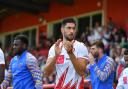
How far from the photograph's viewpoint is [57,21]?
23969 mm

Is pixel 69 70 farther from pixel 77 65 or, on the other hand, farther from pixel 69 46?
pixel 69 46

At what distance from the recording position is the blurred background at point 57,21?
17.6 metres

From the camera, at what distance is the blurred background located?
1757 cm

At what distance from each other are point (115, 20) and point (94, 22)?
1738 millimetres

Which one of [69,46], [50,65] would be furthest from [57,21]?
[69,46]

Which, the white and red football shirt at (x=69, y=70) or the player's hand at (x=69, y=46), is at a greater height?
the player's hand at (x=69, y=46)

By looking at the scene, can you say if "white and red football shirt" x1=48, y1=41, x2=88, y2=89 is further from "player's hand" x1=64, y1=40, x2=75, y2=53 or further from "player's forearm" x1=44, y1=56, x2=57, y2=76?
"player's hand" x1=64, y1=40, x2=75, y2=53

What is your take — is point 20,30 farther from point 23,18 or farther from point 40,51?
point 40,51

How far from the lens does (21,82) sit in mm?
7859

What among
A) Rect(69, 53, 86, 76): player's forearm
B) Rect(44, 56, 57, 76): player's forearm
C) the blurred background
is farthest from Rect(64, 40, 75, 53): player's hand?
the blurred background

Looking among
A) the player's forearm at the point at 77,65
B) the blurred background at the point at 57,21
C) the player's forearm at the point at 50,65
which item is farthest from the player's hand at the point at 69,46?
the blurred background at the point at 57,21

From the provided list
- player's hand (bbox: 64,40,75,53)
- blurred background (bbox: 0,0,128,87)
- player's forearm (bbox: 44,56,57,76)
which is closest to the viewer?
player's hand (bbox: 64,40,75,53)

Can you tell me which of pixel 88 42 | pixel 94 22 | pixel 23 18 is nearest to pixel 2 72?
pixel 88 42

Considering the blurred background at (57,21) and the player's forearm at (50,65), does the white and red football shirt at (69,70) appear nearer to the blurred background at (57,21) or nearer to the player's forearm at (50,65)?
the player's forearm at (50,65)
